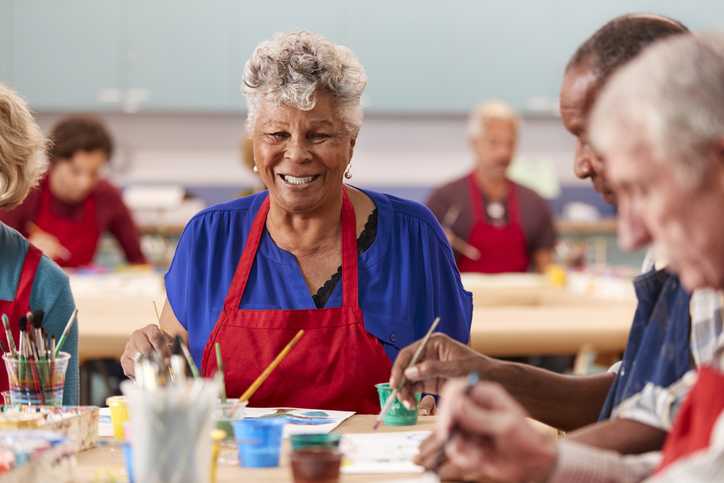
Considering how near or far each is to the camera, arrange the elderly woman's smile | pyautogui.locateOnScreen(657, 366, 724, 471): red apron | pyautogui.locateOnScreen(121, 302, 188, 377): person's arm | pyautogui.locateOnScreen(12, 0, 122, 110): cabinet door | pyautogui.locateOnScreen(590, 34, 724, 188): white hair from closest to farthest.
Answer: pyautogui.locateOnScreen(590, 34, 724, 188): white hair
pyautogui.locateOnScreen(657, 366, 724, 471): red apron
pyautogui.locateOnScreen(121, 302, 188, 377): person's arm
the elderly woman's smile
pyautogui.locateOnScreen(12, 0, 122, 110): cabinet door

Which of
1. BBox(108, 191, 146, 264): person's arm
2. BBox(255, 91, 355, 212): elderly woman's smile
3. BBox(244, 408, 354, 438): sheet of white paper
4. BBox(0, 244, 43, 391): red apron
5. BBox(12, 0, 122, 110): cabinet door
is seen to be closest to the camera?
BBox(244, 408, 354, 438): sheet of white paper

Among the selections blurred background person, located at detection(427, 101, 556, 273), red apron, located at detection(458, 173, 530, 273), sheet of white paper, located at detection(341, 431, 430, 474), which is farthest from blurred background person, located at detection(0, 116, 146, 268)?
sheet of white paper, located at detection(341, 431, 430, 474)

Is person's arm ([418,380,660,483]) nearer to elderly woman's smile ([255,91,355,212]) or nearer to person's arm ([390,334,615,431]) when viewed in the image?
person's arm ([390,334,615,431])

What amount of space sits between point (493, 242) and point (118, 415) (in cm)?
431

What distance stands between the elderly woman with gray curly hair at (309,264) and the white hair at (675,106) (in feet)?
4.45

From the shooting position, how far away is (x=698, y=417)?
4.80 ft

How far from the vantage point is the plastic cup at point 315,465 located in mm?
1738

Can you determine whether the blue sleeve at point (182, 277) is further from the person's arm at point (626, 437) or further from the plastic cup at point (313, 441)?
the person's arm at point (626, 437)

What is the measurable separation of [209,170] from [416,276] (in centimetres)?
556

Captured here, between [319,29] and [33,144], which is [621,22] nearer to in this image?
[33,144]

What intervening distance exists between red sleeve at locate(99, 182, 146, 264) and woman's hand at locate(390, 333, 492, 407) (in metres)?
4.51

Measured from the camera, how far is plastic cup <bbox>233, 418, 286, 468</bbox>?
191cm

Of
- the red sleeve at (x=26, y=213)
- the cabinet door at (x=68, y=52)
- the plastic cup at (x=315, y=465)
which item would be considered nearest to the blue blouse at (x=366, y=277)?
the plastic cup at (x=315, y=465)

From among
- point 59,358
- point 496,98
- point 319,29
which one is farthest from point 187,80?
point 59,358
